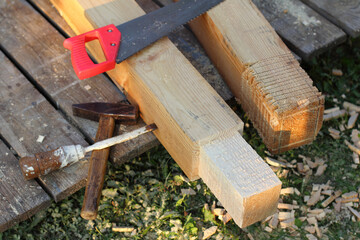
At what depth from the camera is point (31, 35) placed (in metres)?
3.65

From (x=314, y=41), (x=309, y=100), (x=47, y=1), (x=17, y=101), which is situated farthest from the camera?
(x=47, y=1)

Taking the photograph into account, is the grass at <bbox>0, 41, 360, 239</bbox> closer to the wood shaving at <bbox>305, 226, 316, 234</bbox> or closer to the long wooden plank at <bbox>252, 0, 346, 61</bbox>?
the wood shaving at <bbox>305, 226, 316, 234</bbox>

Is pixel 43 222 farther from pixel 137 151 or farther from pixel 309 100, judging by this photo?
pixel 309 100

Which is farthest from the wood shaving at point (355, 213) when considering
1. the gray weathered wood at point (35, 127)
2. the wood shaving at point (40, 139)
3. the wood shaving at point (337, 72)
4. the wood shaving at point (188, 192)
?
the wood shaving at point (40, 139)

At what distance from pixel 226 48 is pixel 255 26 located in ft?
0.74

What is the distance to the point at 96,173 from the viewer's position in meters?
2.89

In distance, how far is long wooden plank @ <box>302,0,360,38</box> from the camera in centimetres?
370

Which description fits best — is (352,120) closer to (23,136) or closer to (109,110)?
Result: (109,110)

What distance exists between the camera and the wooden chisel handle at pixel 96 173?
109 inches

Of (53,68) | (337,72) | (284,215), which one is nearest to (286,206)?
(284,215)

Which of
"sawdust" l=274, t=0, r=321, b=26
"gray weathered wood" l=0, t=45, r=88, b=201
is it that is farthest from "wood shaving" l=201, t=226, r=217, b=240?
"sawdust" l=274, t=0, r=321, b=26

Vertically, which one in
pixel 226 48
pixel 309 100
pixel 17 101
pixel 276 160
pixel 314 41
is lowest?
pixel 276 160

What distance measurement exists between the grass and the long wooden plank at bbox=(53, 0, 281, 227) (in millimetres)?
356

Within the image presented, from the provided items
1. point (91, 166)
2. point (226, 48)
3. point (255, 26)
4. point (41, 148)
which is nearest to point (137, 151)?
point (91, 166)
